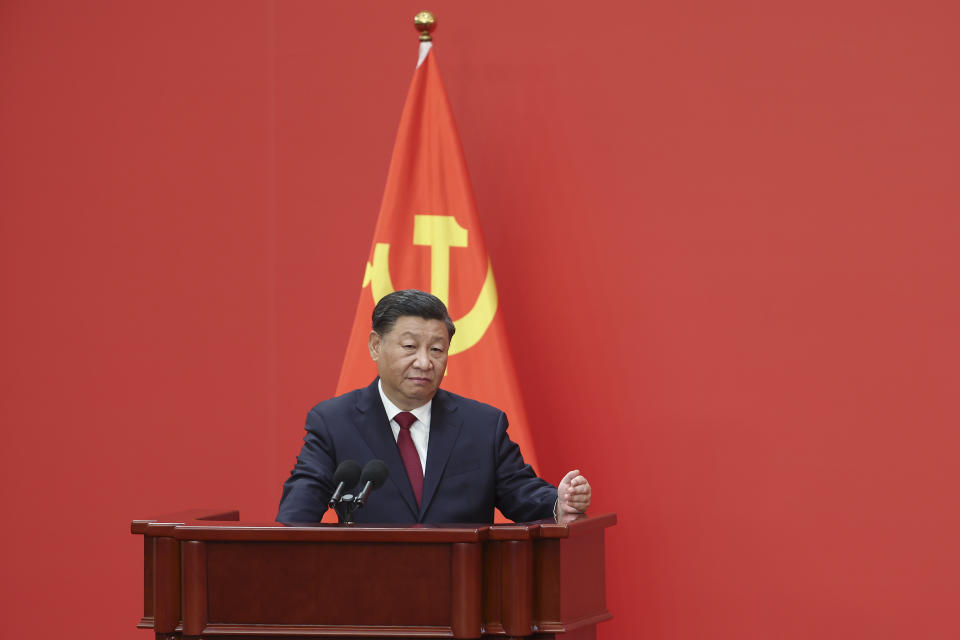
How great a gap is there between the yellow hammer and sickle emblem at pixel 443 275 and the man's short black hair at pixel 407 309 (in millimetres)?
930

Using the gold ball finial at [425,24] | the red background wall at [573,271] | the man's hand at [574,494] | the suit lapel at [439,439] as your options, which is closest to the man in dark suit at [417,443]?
the suit lapel at [439,439]

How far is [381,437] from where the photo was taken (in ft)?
8.40

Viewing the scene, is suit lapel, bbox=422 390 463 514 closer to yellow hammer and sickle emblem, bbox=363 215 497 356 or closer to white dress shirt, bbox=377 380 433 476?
white dress shirt, bbox=377 380 433 476

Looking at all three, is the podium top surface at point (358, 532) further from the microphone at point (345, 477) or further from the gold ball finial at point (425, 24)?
the gold ball finial at point (425, 24)

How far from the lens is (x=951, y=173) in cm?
339

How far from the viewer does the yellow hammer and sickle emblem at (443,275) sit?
3598 millimetres

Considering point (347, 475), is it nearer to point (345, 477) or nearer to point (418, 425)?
point (345, 477)

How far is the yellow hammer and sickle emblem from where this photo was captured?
3.60 metres

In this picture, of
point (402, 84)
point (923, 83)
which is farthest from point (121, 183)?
point (923, 83)

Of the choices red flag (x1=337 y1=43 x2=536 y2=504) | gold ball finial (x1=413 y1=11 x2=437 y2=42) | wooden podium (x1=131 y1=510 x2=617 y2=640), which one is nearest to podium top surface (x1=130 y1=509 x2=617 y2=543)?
wooden podium (x1=131 y1=510 x2=617 y2=640)

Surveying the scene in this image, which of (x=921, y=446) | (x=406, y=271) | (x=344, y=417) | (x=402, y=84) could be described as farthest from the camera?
(x=402, y=84)

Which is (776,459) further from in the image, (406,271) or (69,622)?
(69,622)

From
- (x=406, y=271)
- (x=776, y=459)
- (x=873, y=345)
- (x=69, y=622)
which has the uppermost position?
(x=406, y=271)

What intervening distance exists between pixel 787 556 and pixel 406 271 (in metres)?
1.46
